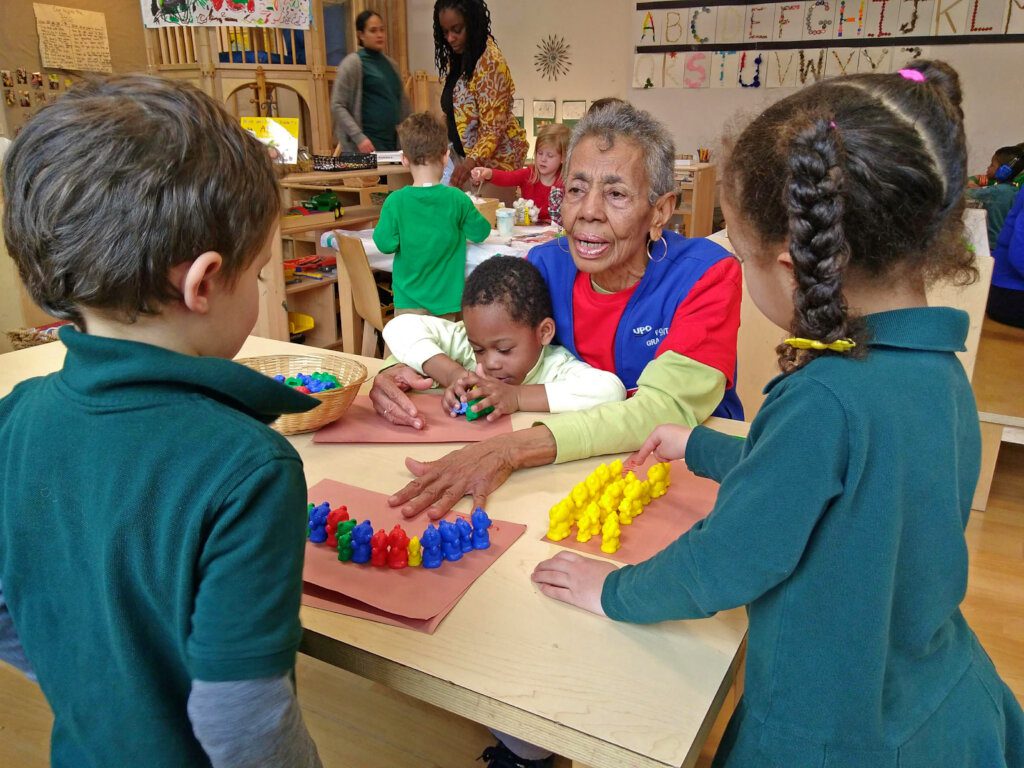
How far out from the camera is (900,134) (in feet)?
2.56

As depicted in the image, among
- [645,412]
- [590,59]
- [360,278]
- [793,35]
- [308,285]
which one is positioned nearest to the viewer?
[645,412]

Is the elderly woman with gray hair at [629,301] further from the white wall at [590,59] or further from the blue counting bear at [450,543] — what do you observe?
the white wall at [590,59]

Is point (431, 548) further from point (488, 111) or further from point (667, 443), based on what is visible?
point (488, 111)

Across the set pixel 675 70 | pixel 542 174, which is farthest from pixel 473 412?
pixel 675 70

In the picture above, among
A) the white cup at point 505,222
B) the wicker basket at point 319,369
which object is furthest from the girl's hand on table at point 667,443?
the white cup at point 505,222

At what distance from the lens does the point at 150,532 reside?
72cm

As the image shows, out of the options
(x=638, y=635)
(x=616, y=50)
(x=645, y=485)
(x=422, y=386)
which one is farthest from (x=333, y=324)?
(x=616, y=50)

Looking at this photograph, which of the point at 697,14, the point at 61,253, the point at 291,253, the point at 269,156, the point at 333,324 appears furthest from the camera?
the point at 697,14

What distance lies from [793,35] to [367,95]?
366cm

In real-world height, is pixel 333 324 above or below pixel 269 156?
below

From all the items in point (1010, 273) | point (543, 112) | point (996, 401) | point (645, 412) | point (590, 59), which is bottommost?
point (996, 401)

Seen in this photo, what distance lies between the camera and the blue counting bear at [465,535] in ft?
3.71

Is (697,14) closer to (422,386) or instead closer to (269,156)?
(422,386)

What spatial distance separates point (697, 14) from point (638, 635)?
7097 millimetres
